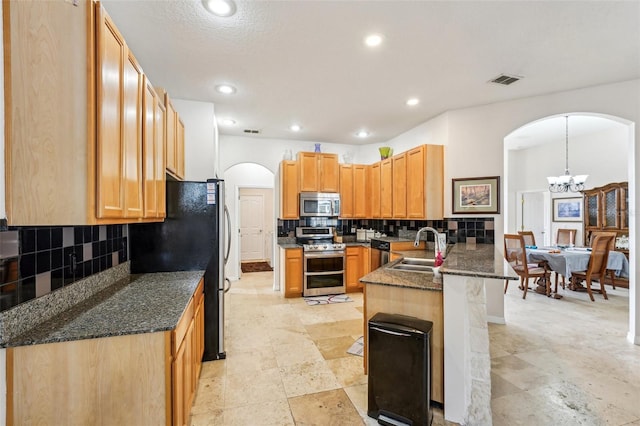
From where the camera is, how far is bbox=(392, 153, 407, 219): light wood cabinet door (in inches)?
176

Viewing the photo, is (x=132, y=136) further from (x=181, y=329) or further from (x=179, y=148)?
(x=179, y=148)

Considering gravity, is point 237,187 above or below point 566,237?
above

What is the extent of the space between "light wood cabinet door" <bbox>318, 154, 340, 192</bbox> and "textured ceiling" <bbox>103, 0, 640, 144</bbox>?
1441 mm

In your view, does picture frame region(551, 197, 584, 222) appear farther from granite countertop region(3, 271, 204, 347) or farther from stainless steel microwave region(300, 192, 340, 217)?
granite countertop region(3, 271, 204, 347)

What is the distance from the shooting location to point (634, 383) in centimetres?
242

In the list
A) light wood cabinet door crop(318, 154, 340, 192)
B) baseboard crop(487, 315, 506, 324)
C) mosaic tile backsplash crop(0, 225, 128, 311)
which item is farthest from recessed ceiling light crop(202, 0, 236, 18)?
baseboard crop(487, 315, 506, 324)

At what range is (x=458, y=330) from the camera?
6.54 feet

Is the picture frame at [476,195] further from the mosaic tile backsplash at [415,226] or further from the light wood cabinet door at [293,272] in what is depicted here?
the light wood cabinet door at [293,272]

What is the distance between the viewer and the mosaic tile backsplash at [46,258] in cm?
131

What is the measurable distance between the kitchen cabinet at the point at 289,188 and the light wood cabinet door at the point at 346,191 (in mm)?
860

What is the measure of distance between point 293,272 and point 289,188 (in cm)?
141

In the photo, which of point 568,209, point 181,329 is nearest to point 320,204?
point 181,329

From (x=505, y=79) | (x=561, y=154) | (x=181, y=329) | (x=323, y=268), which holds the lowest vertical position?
(x=323, y=268)

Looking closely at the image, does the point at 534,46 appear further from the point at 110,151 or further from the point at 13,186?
the point at 13,186
